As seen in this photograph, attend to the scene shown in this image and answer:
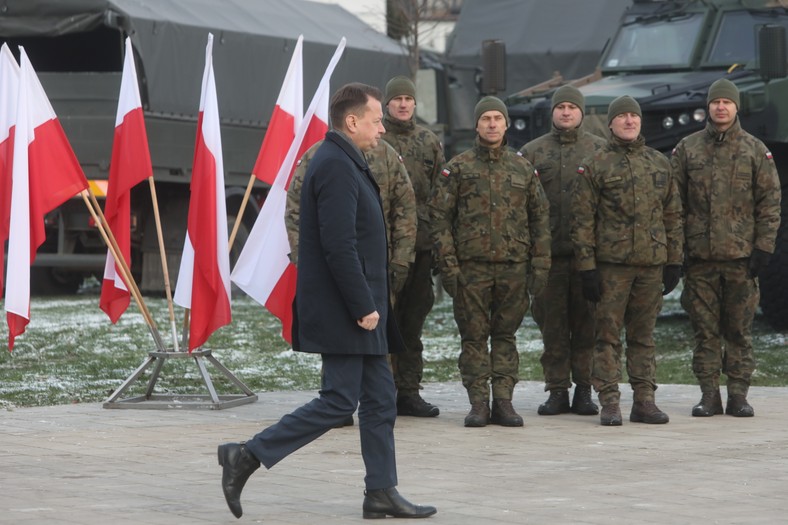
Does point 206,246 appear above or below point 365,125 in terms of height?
below

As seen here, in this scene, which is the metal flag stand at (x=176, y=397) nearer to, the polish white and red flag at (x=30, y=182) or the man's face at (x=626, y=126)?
the polish white and red flag at (x=30, y=182)

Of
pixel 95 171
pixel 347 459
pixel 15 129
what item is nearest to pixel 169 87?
pixel 95 171

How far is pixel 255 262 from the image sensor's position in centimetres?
1010

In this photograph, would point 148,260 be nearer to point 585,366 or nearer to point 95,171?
point 95,171

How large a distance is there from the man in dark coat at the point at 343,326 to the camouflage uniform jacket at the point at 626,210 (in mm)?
2956

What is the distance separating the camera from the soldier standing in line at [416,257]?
32.0 feet

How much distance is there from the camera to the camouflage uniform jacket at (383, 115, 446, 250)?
32.0ft

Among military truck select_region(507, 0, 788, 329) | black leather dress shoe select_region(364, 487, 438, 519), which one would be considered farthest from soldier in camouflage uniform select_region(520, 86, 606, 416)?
military truck select_region(507, 0, 788, 329)

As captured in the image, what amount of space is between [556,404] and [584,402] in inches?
6.7

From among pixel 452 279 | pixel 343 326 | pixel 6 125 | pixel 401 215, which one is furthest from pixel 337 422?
pixel 6 125

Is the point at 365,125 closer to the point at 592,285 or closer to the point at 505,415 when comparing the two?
the point at 592,285

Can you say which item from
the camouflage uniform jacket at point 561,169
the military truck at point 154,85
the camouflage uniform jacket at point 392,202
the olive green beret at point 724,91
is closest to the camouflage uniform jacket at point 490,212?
the camouflage uniform jacket at point 392,202

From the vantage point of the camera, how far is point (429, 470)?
775cm

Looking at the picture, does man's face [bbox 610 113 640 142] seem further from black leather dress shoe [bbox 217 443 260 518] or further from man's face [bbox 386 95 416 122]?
black leather dress shoe [bbox 217 443 260 518]
